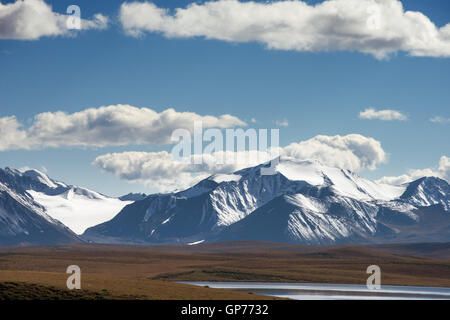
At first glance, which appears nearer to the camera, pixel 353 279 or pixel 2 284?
pixel 2 284

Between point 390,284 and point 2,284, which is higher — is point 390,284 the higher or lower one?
the lower one

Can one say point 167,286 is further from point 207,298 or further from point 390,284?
point 390,284

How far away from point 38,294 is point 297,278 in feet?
386

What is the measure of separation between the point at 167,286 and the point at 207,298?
1298 centimetres

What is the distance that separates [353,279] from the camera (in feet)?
652
